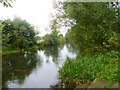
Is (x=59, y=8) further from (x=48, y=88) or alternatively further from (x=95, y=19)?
(x=48, y=88)

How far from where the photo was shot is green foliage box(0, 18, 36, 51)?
138 ft

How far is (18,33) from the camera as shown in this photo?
43.3 metres

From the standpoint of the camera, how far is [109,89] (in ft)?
25.2

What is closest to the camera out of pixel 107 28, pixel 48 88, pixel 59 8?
pixel 48 88

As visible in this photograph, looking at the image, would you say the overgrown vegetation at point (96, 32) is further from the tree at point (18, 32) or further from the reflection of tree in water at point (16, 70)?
the tree at point (18, 32)

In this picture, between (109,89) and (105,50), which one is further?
(105,50)

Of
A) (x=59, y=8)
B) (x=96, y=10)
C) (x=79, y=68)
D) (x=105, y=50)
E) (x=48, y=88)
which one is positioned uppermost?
(x=59, y=8)

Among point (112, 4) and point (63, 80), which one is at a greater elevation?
point (112, 4)

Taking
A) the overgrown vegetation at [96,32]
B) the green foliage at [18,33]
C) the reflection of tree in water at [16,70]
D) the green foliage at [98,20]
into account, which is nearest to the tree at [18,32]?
the green foliage at [18,33]

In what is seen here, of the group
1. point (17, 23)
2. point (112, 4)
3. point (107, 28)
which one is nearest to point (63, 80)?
point (107, 28)

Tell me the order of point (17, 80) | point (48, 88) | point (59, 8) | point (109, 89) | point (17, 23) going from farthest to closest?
point (17, 23)
point (59, 8)
point (17, 80)
point (48, 88)
point (109, 89)

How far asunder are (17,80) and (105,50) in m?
6.10

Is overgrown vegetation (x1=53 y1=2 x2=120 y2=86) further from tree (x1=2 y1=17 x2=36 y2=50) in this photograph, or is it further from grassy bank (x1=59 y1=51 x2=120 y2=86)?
tree (x1=2 y1=17 x2=36 y2=50)

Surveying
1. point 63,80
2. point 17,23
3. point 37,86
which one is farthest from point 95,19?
point 17,23
